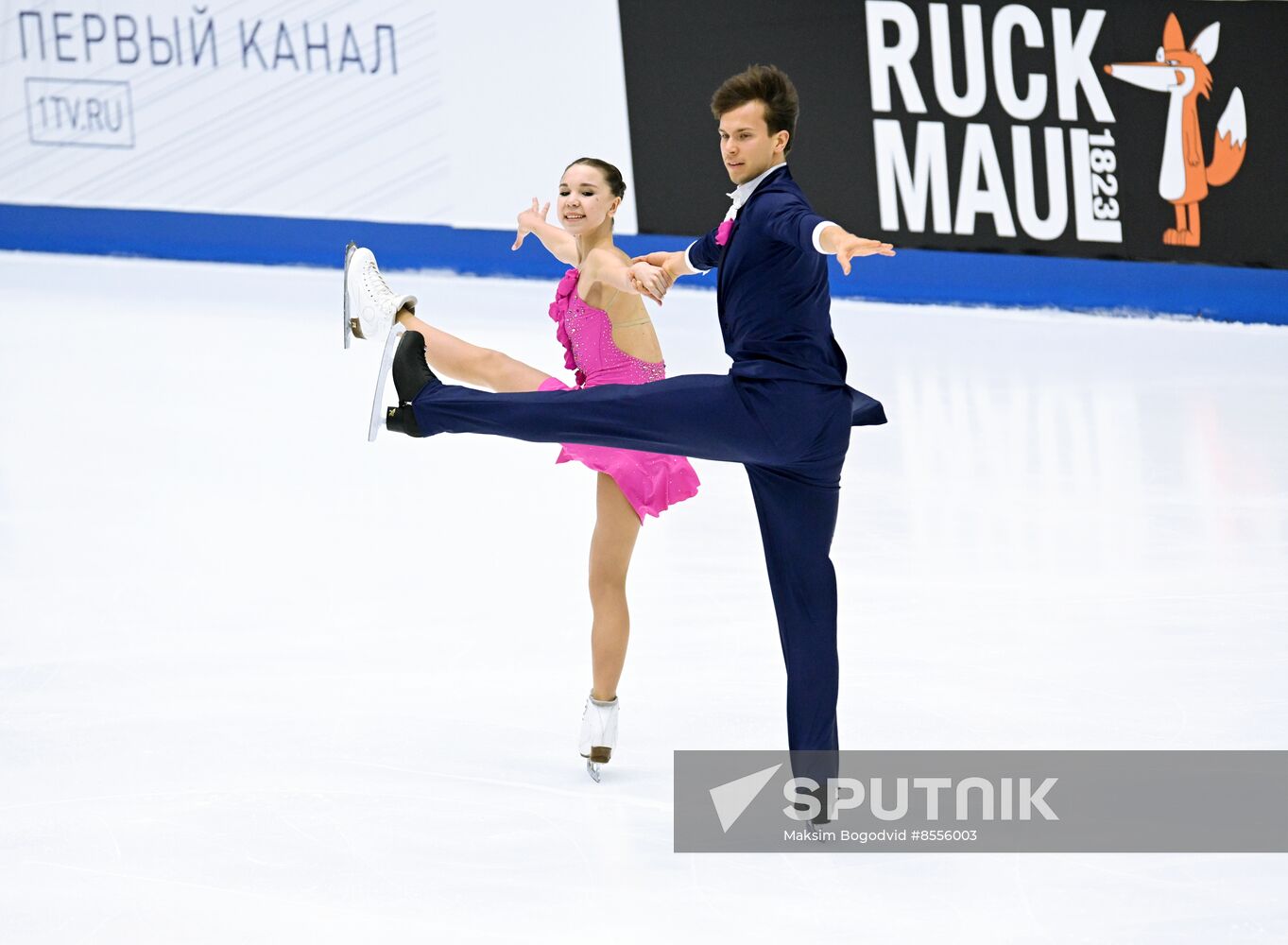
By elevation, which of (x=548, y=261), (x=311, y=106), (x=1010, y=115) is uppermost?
(x=311, y=106)

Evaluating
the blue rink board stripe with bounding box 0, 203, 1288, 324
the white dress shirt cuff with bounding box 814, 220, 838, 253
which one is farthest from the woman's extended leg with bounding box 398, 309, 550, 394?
the blue rink board stripe with bounding box 0, 203, 1288, 324

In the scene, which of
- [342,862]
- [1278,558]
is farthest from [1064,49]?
[342,862]

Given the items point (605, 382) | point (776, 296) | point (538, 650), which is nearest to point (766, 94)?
point (776, 296)

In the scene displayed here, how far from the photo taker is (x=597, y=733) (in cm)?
348

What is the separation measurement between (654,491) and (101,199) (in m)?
9.36

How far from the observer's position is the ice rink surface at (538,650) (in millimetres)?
2922

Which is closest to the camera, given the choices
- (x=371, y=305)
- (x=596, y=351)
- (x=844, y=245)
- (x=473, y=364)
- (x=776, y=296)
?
(x=844, y=245)

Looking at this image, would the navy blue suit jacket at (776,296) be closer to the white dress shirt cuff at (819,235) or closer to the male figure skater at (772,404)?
the male figure skater at (772,404)

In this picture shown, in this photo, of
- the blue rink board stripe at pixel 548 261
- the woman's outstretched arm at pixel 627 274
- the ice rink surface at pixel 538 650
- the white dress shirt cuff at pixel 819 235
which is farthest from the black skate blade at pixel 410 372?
the blue rink board stripe at pixel 548 261

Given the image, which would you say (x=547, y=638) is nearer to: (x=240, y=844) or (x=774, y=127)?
(x=240, y=844)

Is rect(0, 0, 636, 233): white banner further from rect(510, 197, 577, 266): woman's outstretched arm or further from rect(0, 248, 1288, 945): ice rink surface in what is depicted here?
rect(510, 197, 577, 266): woman's outstretched arm

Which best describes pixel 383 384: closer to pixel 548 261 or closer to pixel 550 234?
pixel 550 234

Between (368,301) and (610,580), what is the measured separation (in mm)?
826

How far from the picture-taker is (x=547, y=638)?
440 centimetres
